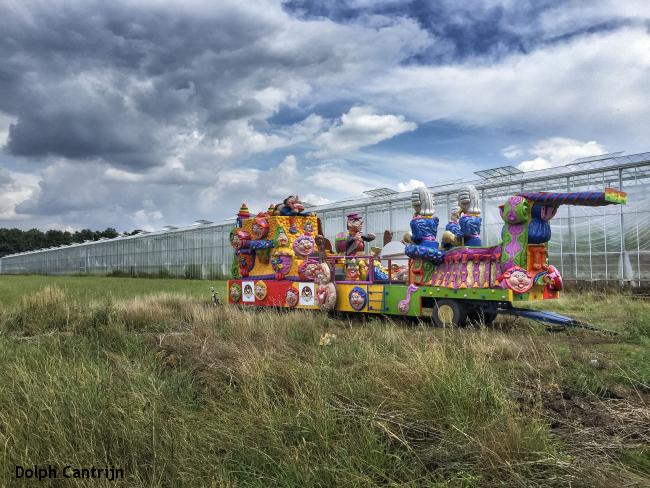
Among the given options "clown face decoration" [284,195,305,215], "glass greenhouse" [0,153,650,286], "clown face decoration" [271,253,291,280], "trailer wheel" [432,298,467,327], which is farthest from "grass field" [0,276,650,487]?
"glass greenhouse" [0,153,650,286]

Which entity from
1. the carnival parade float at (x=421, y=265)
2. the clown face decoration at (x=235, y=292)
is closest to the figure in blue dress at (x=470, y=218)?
the carnival parade float at (x=421, y=265)

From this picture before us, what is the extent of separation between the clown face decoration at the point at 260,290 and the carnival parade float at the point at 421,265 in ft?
0.08

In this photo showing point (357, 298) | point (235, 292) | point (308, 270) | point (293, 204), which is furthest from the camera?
point (235, 292)

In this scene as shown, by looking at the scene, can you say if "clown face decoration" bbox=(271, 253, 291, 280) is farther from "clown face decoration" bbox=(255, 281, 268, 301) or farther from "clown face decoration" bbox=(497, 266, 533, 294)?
"clown face decoration" bbox=(497, 266, 533, 294)

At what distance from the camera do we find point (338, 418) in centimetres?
377

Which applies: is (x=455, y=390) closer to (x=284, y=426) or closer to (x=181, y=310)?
(x=284, y=426)

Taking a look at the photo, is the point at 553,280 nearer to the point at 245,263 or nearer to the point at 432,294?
the point at 432,294

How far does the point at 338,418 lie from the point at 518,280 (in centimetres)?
593

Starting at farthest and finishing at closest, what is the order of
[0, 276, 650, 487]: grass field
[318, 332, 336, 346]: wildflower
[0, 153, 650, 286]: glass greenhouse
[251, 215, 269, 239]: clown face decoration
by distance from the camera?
[0, 153, 650, 286]: glass greenhouse, [251, 215, 269, 239]: clown face decoration, [318, 332, 336, 346]: wildflower, [0, 276, 650, 487]: grass field

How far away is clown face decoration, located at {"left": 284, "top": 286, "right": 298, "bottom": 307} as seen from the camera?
1233 cm

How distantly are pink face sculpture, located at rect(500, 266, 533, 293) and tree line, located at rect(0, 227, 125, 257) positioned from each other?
371ft

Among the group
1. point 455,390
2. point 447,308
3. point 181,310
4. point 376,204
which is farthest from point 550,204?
point 376,204

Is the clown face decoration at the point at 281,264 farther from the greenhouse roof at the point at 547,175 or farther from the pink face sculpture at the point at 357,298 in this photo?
the greenhouse roof at the point at 547,175

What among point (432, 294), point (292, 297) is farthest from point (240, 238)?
point (432, 294)
